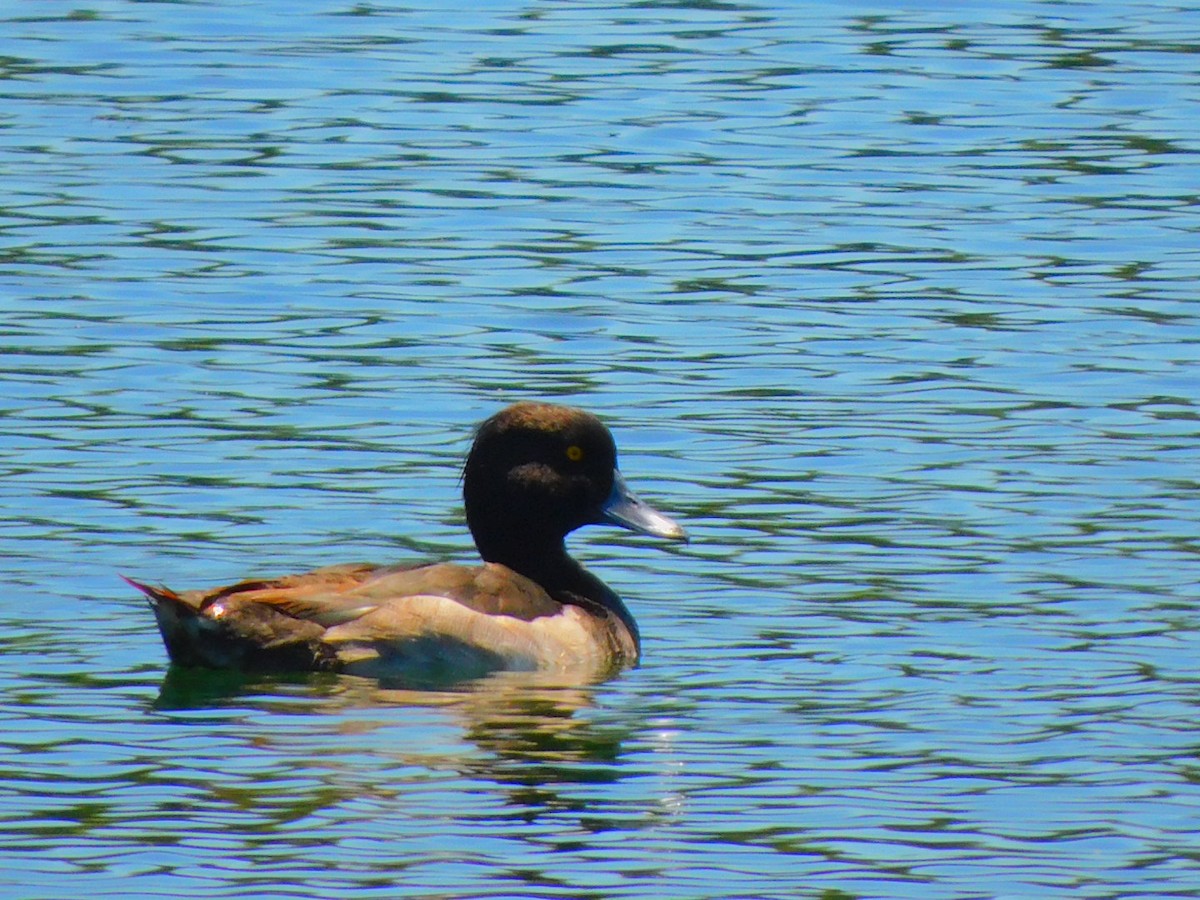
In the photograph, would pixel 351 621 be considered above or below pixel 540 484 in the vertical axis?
below

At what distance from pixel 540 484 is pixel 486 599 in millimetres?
864

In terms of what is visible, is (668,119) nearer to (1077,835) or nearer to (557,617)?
(557,617)

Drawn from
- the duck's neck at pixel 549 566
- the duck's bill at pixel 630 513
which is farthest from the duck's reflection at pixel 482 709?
the duck's bill at pixel 630 513

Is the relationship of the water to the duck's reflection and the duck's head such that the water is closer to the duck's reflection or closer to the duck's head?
the duck's reflection

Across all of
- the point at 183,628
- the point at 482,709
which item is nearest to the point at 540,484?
the point at 482,709

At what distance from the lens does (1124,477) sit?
13.8 meters

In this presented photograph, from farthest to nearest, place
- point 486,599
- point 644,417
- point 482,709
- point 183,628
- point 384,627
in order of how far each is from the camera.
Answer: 1. point 644,417
2. point 486,599
3. point 384,627
4. point 183,628
5. point 482,709

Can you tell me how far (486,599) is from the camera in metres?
11.8

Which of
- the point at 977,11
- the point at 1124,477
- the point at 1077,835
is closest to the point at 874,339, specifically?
the point at 1124,477

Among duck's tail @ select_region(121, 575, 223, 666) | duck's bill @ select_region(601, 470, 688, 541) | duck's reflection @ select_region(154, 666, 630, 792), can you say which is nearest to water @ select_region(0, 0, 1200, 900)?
duck's reflection @ select_region(154, 666, 630, 792)

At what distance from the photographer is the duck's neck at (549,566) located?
1251 centimetres

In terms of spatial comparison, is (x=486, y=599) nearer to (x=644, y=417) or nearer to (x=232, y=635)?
(x=232, y=635)

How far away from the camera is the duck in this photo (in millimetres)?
11383

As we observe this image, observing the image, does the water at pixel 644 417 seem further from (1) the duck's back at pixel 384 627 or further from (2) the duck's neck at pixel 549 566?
(2) the duck's neck at pixel 549 566
